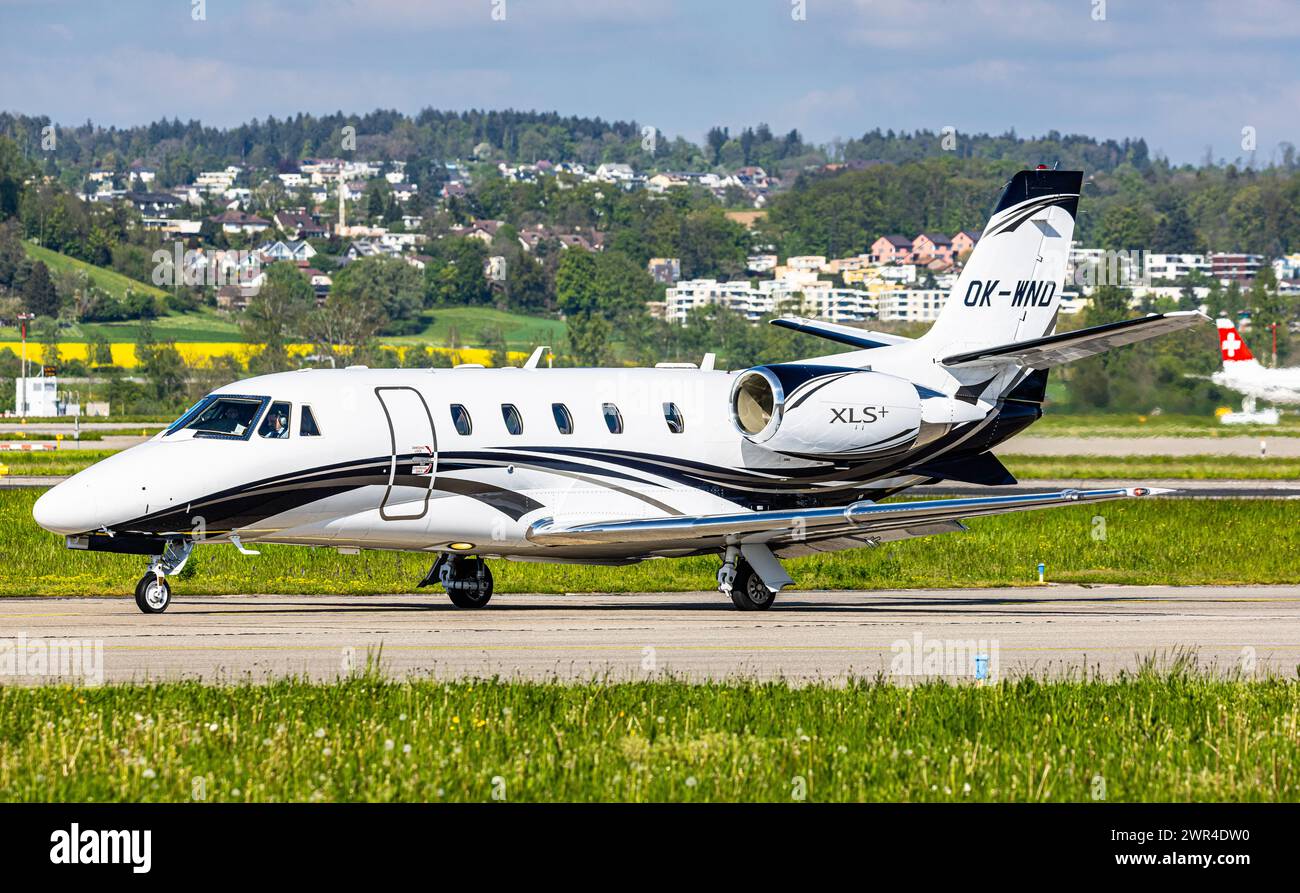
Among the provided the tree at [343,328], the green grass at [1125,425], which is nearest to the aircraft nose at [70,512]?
the green grass at [1125,425]

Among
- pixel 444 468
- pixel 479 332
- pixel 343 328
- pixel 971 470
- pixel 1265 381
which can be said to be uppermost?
pixel 343 328

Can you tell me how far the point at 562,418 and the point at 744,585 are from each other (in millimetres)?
3849

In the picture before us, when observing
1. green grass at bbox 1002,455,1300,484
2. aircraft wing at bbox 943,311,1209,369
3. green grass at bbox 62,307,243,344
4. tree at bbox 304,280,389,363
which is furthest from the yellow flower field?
aircraft wing at bbox 943,311,1209,369

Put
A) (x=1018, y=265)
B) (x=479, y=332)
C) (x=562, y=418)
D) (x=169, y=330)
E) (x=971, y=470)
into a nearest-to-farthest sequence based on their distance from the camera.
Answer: (x=562, y=418), (x=971, y=470), (x=1018, y=265), (x=479, y=332), (x=169, y=330)

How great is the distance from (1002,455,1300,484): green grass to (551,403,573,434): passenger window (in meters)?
30.5

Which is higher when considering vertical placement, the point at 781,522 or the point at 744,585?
the point at 781,522

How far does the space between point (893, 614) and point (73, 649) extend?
1229 centimetres

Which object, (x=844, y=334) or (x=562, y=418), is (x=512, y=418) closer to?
(x=562, y=418)

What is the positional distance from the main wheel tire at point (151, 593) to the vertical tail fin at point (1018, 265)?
524 inches

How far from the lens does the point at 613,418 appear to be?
93.9ft

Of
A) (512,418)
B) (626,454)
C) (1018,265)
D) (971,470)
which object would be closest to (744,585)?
(626,454)

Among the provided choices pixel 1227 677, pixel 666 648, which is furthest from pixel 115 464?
pixel 1227 677
